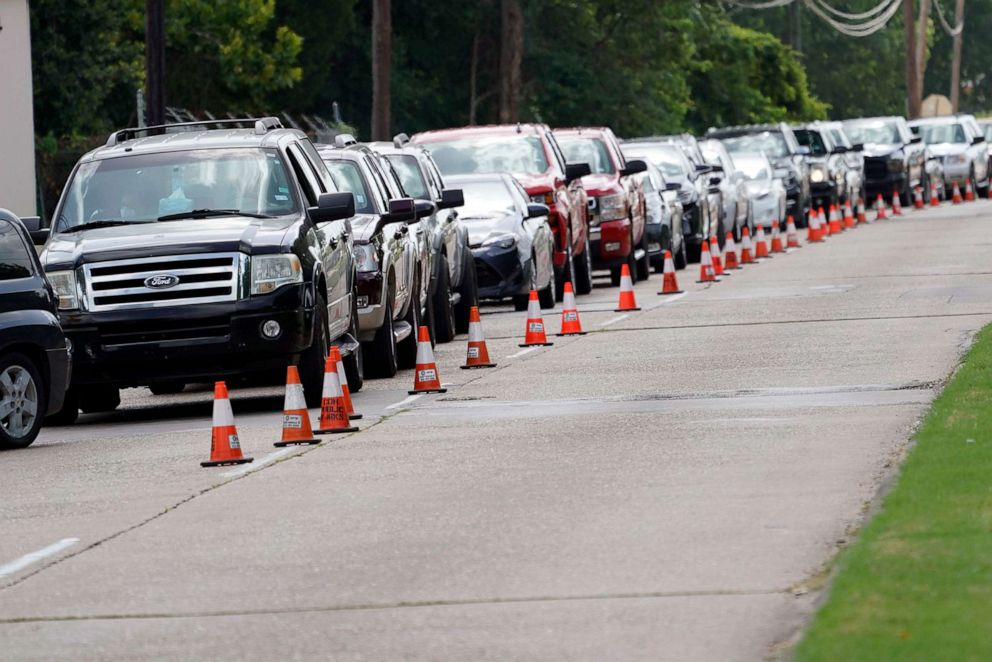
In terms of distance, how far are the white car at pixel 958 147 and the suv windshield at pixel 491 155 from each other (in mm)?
30552

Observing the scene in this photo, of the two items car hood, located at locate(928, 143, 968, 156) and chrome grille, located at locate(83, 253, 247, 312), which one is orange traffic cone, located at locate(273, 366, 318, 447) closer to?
chrome grille, located at locate(83, 253, 247, 312)

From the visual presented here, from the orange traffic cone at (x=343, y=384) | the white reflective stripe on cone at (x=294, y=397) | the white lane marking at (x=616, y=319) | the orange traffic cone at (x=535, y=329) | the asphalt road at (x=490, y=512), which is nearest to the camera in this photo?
the asphalt road at (x=490, y=512)

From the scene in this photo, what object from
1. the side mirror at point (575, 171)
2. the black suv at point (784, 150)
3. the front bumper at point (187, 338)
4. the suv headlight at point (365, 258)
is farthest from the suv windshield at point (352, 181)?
the black suv at point (784, 150)

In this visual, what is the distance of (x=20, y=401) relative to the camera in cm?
1512

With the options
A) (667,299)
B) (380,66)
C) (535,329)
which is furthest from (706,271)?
(380,66)

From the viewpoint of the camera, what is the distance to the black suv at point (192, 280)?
52.5ft

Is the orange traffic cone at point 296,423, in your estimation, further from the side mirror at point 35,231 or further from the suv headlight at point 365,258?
the suv headlight at point 365,258

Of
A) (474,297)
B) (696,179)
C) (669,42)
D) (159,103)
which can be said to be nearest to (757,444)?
(474,297)

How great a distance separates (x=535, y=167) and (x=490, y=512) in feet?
59.6

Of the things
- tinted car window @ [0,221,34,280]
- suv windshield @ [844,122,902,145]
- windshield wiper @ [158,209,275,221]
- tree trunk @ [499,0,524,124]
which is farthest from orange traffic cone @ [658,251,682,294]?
suv windshield @ [844,122,902,145]

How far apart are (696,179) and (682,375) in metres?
19.6

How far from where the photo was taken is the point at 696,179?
36.6 m

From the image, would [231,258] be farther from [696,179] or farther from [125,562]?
[696,179]

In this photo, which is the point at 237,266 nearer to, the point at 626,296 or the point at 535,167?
the point at 626,296
